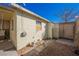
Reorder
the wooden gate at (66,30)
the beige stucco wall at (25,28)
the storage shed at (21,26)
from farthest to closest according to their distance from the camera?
the wooden gate at (66,30) → the beige stucco wall at (25,28) → the storage shed at (21,26)

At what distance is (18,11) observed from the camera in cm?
548

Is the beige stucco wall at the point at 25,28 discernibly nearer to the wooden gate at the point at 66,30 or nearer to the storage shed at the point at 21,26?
the storage shed at the point at 21,26

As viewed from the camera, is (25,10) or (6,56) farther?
(25,10)

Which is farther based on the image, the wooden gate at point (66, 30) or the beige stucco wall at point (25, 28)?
the wooden gate at point (66, 30)

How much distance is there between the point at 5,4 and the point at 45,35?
649 centimetres

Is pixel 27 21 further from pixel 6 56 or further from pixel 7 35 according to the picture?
pixel 7 35

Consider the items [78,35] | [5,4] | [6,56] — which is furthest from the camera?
[78,35]

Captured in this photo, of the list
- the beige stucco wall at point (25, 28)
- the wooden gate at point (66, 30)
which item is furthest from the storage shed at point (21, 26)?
the wooden gate at point (66, 30)

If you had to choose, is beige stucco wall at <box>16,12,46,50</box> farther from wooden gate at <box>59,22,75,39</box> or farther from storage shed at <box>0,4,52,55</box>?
wooden gate at <box>59,22,75,39</box>

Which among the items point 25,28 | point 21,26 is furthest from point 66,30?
Answer: point 21,26

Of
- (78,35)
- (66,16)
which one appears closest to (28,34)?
(78,35)

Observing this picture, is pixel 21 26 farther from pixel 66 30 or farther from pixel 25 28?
pixel 66 30

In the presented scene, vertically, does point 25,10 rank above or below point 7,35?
above

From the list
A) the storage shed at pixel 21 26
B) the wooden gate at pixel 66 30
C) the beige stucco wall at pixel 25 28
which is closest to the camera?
the storage shed at pixel 21 26
